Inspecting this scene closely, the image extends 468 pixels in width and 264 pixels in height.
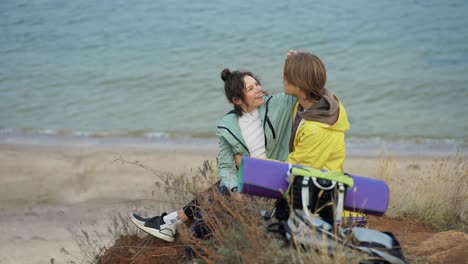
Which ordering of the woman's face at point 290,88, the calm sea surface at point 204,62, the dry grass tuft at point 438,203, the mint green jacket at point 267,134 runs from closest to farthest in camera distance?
1. the woman's face at point 290,88
2. the mint green jacket at point 267,134
3. the dry grass tuft at point 438,203
4. the calm sea surface at point 204,62

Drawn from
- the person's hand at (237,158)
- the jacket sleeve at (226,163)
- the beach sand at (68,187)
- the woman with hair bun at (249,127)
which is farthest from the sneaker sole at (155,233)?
the beach sand at (68,187)

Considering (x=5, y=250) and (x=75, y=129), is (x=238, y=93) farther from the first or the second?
(x=75, y=129)

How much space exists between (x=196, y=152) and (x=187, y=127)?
1.39 meters

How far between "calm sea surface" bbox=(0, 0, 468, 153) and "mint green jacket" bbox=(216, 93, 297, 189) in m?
6.28

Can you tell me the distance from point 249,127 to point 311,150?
2.34 ft

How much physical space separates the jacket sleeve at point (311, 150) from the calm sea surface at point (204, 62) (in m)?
6.78

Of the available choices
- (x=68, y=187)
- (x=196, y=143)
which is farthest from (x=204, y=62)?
(x=68, y=187)

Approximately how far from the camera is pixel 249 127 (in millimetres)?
4809

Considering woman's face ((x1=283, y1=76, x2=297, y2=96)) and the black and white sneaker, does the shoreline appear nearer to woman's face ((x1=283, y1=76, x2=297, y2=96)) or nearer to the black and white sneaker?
the black and white sneaker

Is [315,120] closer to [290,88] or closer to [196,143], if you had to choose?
[290,88]

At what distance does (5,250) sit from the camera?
7.52 metres

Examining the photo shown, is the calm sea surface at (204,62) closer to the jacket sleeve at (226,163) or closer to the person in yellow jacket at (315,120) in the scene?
the jacket sleeve at (226,163)

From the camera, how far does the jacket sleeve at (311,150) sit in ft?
13.8

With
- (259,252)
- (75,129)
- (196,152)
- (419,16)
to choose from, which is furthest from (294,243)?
(419,16)
